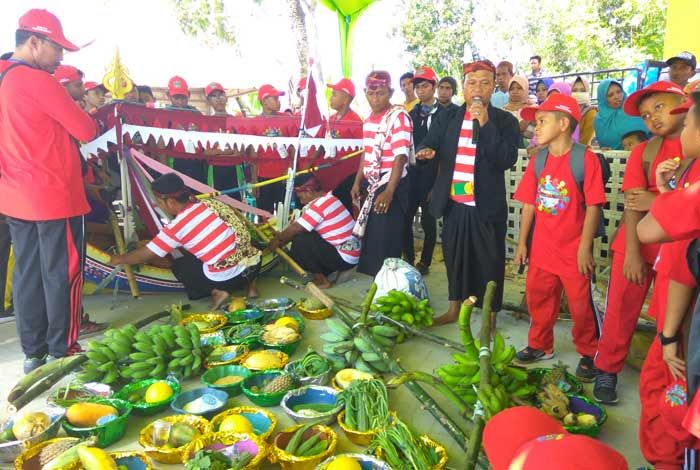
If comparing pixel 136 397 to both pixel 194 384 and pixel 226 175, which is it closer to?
pixel 194 384

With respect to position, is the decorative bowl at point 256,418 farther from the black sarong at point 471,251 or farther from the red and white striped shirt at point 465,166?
the red and white striped shirt at point 465,166

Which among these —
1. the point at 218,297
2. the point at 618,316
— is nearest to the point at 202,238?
the point at 218,297

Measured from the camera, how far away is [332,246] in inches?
195

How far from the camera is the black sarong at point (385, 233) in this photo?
4.52 m

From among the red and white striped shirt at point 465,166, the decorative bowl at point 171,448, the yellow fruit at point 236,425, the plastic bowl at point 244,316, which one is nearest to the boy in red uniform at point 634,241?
the red and white striped shirt at point 465,166

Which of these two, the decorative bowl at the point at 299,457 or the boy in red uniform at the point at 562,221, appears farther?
the boy in red uniform at the point at 562,221

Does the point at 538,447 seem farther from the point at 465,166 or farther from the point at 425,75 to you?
the point at 425,75

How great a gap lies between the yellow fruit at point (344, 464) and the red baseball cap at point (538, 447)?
745 millimetres

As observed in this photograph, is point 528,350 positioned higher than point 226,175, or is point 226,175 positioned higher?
point 226,175

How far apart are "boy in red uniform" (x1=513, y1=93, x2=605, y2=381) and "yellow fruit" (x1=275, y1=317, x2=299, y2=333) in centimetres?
163

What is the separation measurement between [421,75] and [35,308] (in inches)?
159

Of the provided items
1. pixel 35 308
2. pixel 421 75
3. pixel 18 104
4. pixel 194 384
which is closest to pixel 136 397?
pixel 194 384

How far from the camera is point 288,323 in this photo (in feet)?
12.1

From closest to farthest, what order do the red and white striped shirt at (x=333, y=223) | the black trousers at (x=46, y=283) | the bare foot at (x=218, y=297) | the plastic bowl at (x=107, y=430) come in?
the plastic bowl at (x=107, y=430)
the black trousers at (x=46, y=283)
the bare foot at (x=218, y=297)
the red and white striped shirt at (x=333, y=223)
